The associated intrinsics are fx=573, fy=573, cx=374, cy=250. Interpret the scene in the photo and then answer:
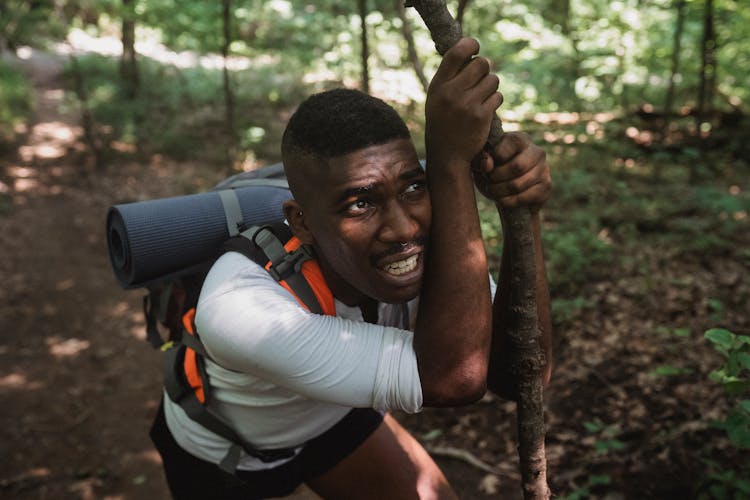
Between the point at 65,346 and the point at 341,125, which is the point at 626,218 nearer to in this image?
the point at 341,125

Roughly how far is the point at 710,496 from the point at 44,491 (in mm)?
4842

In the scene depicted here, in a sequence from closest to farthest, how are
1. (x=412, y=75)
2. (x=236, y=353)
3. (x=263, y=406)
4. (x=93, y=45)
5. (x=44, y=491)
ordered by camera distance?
(x=236, y=353) → (x=263, y=406) → (x=44, y=491) → (x=412, y=75) → (x=93, y=45)

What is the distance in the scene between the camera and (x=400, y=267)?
175 cm

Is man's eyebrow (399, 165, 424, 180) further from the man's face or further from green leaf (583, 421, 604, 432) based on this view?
green leaf (583, 421, 604, 432)

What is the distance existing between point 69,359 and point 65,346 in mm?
343

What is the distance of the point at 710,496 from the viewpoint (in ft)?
10.2

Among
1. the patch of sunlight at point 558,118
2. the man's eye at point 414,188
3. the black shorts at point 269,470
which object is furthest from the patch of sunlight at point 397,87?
the man's eye at point 414,188

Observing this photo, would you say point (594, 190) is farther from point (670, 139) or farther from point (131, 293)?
point (131, 293)

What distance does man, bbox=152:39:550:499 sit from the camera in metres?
1.55

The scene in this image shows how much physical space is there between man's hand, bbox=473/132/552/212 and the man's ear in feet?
2.23

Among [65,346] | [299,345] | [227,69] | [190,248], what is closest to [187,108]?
[227,69]

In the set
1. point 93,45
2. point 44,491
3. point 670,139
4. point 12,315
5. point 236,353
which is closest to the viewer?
point 236,353

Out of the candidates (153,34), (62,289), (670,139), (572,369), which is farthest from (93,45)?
(572,369)

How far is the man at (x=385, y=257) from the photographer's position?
60.9 inches
